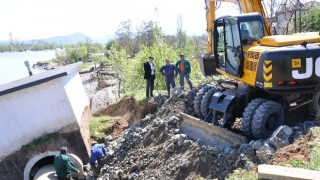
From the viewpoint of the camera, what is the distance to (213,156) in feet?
19.7

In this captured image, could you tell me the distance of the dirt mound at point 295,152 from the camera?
444cm

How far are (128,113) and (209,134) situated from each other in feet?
20.5

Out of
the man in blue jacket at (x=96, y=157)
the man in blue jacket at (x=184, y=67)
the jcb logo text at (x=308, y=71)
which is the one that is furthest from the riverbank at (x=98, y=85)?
the jcb logo text at (x=308, y=71)

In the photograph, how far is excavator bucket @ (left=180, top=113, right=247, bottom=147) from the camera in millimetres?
6191

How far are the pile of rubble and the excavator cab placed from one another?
6.49 feet

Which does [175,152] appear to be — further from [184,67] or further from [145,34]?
[145,34]

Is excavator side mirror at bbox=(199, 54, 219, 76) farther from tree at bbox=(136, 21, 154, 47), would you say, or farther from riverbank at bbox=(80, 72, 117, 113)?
tree at bbox=(136, 21, 154, 47)

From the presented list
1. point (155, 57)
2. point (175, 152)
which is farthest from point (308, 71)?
point (155, 57)

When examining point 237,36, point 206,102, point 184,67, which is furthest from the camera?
point 184,67

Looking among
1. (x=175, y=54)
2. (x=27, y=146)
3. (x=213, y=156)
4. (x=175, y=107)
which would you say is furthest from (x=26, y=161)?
(x=175, y=54)

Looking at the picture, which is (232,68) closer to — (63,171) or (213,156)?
(213,156)

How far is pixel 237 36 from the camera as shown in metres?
6.76

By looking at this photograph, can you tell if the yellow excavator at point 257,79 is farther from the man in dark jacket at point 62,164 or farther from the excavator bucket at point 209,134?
the man in dark jacket at point 62,164

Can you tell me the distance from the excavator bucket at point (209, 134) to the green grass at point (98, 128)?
421 centimetres
